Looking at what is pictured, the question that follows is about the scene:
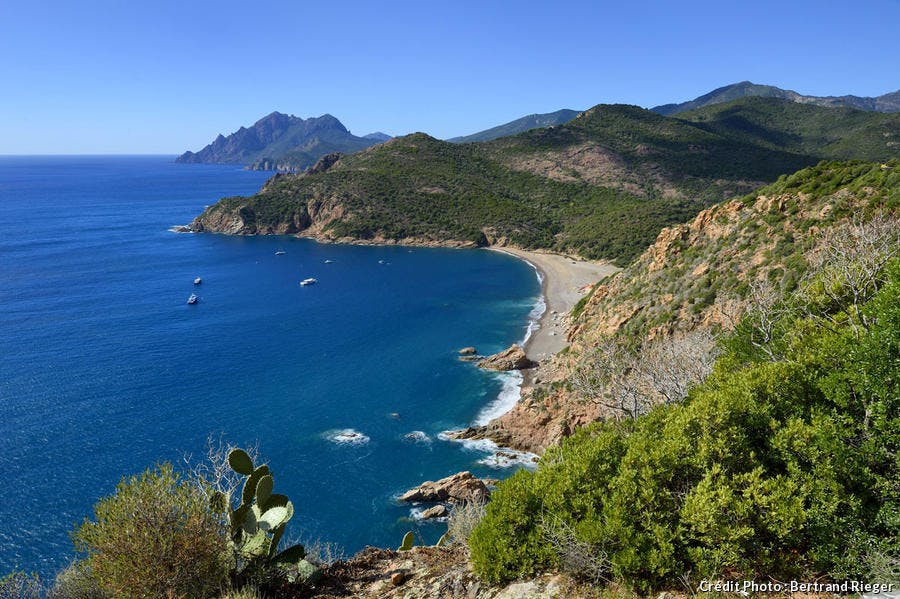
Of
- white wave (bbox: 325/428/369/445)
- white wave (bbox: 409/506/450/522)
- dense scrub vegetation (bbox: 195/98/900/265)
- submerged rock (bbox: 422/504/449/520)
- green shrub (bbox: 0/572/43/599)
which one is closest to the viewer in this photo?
green shrub (bbox: 0/572/43/599)

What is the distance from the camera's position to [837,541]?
26.0 ft

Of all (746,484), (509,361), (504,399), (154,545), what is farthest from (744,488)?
(509,361)

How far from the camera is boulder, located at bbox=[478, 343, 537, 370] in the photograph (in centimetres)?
5097

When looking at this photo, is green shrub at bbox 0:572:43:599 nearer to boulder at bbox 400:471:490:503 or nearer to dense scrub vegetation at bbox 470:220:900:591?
dense scrub vegetation at bbox 470:220:900:591

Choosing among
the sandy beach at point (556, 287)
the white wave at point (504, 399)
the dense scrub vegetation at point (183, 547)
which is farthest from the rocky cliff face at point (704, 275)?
the dense scrub vegetation at point (183, 547)

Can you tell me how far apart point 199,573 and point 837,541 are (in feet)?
36.9

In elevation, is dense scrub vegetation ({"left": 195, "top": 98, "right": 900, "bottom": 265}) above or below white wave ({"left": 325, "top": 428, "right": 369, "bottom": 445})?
above

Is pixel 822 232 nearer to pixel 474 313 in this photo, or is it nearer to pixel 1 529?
pixel 474 313

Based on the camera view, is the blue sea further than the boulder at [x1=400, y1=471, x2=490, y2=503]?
Yes

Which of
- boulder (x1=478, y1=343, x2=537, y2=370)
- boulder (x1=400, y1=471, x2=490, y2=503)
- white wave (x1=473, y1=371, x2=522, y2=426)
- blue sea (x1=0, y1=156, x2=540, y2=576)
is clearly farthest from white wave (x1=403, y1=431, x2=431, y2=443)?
boulder (x1=478, y1=343, x2=537, y2=370)

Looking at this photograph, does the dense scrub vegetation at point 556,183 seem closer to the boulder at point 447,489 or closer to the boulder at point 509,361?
the boulder at point 509,361

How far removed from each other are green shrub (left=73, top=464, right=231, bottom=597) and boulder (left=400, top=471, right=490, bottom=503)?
21.5 m

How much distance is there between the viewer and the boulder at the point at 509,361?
167 ft

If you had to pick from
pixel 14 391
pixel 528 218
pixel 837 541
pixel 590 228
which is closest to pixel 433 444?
pixel 837 541
